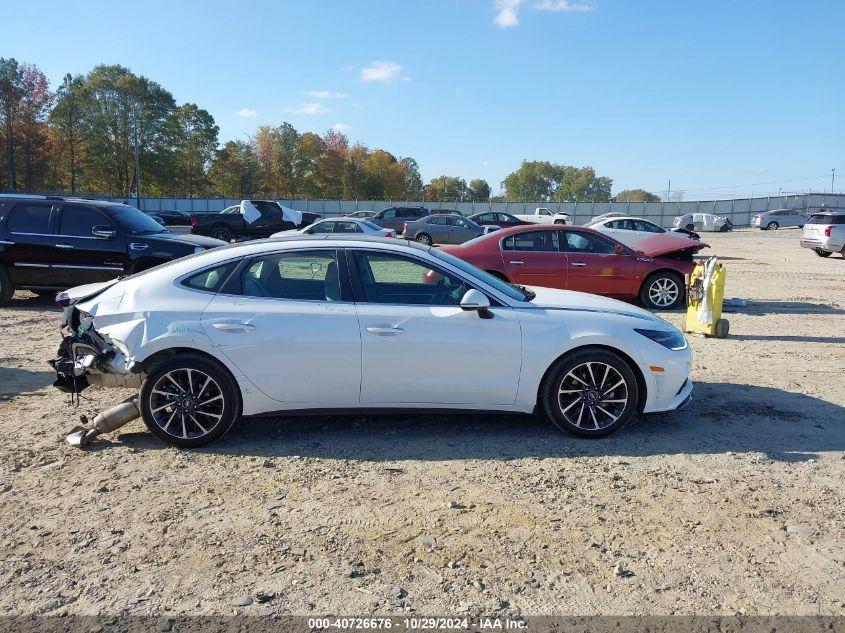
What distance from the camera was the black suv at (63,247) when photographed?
1041 cm

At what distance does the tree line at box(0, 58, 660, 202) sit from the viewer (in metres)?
61.8

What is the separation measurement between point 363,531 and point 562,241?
841cm

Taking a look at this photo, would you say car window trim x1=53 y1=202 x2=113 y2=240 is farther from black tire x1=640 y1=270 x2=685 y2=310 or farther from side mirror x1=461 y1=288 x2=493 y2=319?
black tire x1=640 y1=270 x2=685 y2=310

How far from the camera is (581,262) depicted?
1101 centimetres

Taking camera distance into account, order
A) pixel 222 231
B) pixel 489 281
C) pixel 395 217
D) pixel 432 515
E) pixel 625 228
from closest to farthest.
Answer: pixel 432 515 → pixel 489 281 → pixel 625 228 → pixel 222 231 → pixel 395 217

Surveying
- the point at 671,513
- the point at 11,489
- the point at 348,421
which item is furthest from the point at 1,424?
the point at 671,513

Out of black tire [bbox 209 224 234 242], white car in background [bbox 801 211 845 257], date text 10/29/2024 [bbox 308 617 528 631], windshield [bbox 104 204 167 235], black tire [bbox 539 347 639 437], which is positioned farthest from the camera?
black tire [bbox 209 224 234 242]

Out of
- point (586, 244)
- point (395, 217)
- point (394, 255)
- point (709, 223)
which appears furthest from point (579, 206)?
point (394, 255)

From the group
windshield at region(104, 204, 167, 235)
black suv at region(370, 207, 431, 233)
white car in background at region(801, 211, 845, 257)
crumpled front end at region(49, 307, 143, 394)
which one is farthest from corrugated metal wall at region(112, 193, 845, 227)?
crumpled front end at region(49, 307, 143, 394)

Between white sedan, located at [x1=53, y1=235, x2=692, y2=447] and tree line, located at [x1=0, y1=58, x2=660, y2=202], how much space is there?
61.2m

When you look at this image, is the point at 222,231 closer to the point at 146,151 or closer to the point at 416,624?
the point at 416,624

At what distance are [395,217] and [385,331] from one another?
2860 centimetres

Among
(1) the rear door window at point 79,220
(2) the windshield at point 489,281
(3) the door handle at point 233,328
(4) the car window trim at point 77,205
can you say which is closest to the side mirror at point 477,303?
(2) the windshield at point 489,281

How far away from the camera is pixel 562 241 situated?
11141 mm
